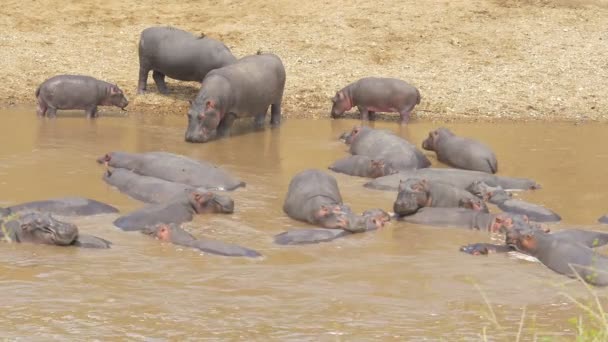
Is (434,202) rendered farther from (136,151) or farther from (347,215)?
(136,151)

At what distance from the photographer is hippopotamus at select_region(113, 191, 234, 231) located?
8.84m

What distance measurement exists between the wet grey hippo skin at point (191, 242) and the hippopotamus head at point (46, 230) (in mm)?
617

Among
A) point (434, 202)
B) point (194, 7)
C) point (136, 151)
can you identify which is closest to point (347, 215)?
point (434, 202)

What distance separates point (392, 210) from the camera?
993cm

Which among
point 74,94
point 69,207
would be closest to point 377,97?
point 74,94

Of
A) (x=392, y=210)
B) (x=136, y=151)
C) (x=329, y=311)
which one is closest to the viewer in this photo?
(x=329, y=311)

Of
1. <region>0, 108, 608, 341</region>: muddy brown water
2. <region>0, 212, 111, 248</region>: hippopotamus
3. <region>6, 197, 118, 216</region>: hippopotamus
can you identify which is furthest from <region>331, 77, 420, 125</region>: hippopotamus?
<region>0, 212, 111, 248</region>: hippopotamus

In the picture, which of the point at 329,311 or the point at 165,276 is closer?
the point at 329,311

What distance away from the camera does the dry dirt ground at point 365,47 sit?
49.5ft

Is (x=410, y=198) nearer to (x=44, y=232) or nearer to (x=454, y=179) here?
(x=454, y=179)

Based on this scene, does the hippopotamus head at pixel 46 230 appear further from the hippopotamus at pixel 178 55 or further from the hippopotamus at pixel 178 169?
the hippopotamus at pixel 178 55

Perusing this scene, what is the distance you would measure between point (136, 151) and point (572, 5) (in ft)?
29.5

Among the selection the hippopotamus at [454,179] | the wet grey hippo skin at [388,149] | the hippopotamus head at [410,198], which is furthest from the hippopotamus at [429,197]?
the wet grey hippo skin at [388,149]

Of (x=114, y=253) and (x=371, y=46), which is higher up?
(x=371, y=46)
